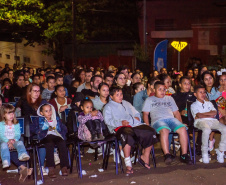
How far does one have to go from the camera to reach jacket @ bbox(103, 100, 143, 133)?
8156 mm

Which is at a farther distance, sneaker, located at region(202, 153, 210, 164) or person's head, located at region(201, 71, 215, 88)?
person's head, located at region(201, 71, 215, 88)

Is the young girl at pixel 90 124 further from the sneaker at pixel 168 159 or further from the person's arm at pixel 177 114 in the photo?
the person's arm at pixel 177 114

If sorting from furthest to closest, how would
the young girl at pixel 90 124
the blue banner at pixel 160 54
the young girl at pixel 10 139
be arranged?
the blue banner at pixel 160 54, the young girl at pixel 90 124, the young girl at pixel 10 139

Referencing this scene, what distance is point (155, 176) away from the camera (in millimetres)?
7488

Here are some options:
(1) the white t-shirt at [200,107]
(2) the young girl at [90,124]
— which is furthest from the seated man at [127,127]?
(1) the white t-shirt at [200,107]

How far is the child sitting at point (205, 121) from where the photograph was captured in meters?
8.27

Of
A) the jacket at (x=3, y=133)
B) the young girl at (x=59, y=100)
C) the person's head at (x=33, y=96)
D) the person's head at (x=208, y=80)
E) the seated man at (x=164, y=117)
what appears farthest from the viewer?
the person's head at (x=208, y=80)

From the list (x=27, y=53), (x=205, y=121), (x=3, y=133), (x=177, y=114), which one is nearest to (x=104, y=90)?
(x=177, y=114)

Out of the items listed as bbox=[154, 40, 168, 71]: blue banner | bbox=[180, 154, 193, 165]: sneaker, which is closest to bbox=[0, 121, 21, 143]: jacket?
bbox=[180, 154, 193, 165]: sneaker

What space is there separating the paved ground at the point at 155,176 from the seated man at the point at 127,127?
267 millimetres

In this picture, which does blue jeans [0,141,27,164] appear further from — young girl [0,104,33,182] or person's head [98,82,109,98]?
person's head [98,82,109,98]

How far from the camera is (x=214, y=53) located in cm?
2852

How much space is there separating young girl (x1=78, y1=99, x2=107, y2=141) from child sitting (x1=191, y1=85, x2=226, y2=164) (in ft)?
5.80

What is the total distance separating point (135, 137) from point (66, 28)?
23.0m
